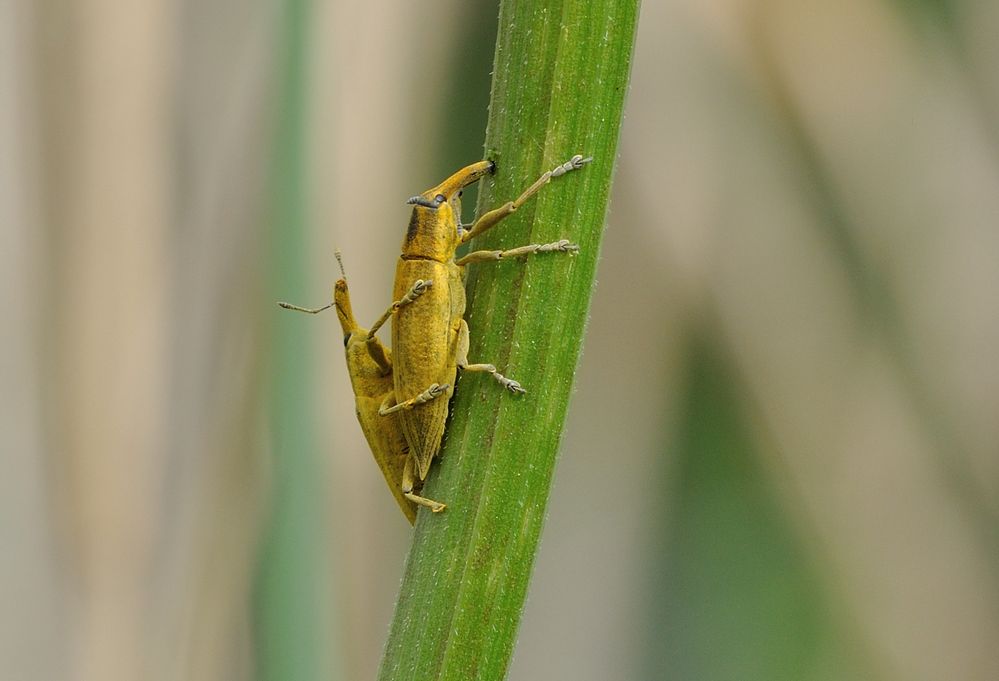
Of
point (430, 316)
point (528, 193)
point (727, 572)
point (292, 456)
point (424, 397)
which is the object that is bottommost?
point (727, 572)

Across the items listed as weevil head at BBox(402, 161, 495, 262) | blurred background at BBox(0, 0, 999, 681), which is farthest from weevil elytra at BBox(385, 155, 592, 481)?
blurred background at BBox(0, 0, 999, 681)

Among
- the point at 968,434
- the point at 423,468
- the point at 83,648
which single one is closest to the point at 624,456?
the point at 968,434

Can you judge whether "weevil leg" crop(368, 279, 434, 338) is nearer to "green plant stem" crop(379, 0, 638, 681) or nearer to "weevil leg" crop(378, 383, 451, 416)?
"weevil leg" crop(378, 383, 451, 416)

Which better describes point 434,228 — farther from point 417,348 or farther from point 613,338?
point 613,338

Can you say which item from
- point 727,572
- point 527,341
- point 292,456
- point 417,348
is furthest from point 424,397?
point 727,572

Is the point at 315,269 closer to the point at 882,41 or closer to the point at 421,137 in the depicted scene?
the point at 421,137

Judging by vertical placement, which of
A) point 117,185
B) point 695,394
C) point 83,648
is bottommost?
point 83,648
